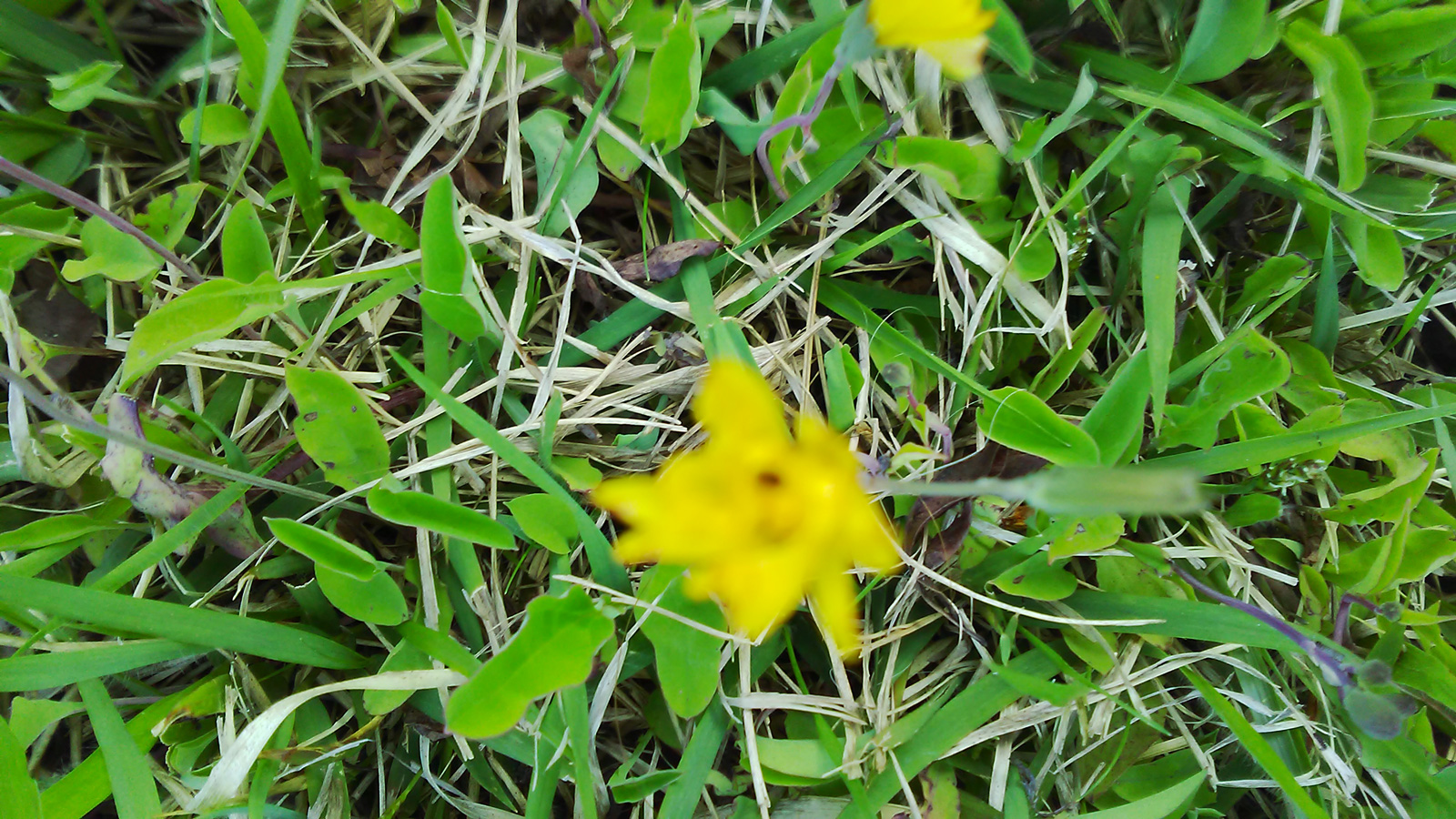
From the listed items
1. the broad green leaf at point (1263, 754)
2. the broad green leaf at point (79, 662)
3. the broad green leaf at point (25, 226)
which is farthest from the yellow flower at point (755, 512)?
the broad green leaf at point (25, 226)

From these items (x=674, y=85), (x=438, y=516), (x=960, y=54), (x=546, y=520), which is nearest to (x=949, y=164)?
(x=960, y=54)

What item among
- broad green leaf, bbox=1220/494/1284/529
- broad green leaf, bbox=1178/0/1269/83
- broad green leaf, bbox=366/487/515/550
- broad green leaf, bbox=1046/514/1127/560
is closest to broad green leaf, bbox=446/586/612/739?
broad green leaf, bbox=366/487/515/550

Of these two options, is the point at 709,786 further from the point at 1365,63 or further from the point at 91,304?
the point at 1365,63

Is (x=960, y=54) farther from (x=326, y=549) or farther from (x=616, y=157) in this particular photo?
(x=326, y=549)

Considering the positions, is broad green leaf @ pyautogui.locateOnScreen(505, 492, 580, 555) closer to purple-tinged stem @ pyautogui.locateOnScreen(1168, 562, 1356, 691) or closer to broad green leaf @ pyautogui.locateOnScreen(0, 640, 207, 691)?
broad green leaf @ pyautogui.locateOnScreen(0, 640, 207, 691)

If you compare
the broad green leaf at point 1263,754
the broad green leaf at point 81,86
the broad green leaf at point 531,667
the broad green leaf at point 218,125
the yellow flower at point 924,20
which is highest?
the broad green leaf at point 81,86

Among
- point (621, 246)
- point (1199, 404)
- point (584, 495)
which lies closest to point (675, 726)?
point (584, 495)

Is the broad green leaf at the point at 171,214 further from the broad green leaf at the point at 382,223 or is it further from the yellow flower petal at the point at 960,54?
the yellow flower petal at the point at 960,54
